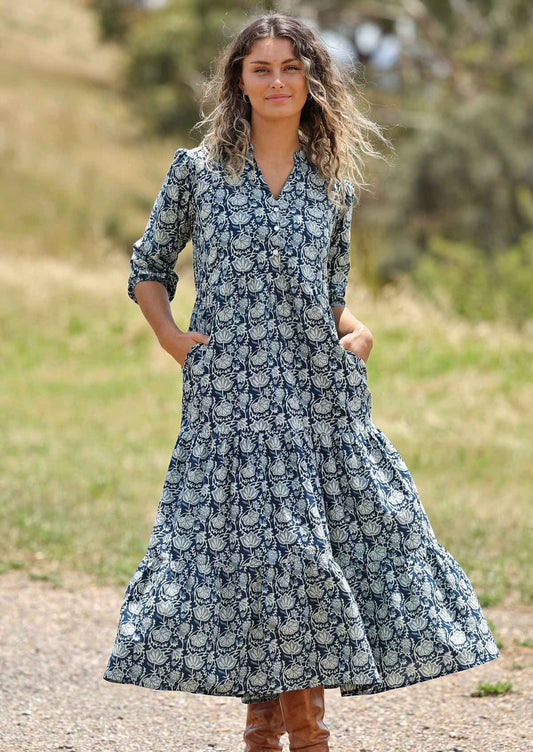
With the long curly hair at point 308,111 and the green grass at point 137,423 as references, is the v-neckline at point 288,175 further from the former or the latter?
the green grass at point 137,423

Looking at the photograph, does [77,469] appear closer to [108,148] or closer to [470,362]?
[470,362]

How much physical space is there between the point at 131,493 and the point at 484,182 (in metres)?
14.6

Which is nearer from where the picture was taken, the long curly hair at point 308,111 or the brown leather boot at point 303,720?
the brown leather boot at point 303,720

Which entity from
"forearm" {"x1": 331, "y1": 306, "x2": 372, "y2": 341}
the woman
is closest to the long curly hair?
the woman

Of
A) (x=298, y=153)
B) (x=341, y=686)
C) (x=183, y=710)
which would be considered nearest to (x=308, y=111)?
(x=298, y=153)

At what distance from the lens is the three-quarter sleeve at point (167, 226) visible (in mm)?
2883

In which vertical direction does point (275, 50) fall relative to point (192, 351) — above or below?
above

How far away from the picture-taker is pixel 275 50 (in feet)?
9.40

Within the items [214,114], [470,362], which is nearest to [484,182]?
[470,362]

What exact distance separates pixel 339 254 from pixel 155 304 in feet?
1.81

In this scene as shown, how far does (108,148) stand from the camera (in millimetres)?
31500

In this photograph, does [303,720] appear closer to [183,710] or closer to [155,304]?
[183,710]

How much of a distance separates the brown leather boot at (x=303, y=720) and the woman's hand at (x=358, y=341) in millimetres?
889

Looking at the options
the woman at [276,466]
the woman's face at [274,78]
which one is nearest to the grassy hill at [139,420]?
the woman at [276,466]
